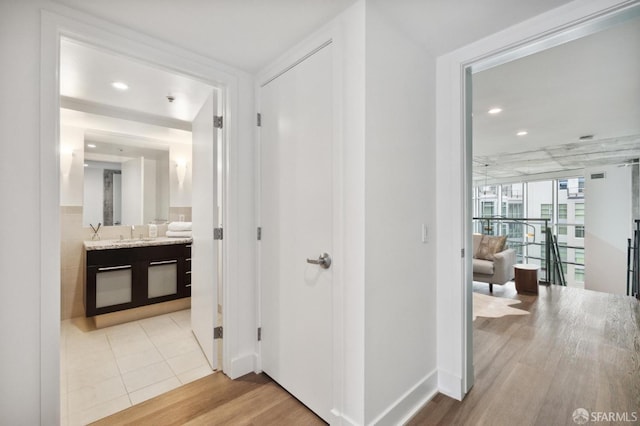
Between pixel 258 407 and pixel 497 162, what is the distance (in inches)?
255

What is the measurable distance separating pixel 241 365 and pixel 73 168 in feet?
10.5

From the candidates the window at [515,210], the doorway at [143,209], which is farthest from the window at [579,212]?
the doorway at [143,209]

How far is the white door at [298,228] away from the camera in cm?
170

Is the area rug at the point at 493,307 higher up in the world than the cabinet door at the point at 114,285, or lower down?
lower down

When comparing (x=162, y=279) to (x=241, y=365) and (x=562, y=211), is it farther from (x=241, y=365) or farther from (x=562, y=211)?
(x=562, y=211)

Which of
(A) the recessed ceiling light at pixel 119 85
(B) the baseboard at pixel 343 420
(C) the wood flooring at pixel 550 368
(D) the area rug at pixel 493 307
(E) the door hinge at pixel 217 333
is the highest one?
(A) the recessed ceiling light at pixel 119 85

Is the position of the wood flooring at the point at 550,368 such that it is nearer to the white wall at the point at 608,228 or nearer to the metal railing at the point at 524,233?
the metal railing at the point at 524,233

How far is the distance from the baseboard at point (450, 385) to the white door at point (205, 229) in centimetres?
169

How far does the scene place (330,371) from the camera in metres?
1.66

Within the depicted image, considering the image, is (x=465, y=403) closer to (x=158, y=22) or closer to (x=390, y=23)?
(x=390, y=23)

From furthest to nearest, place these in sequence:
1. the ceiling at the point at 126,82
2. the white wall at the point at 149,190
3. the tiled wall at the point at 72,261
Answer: the white wall at the point at 149,190
the tiled wall at the point at 72,261
the ceiling at the point at 126,82

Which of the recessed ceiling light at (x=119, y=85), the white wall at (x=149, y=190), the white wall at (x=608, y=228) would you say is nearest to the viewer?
the recessed ceiling light at (x=119, y=85)

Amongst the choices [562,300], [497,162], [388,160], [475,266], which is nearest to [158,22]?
[388,160]

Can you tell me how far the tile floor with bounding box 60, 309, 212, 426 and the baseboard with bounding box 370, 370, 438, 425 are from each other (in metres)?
1.40
